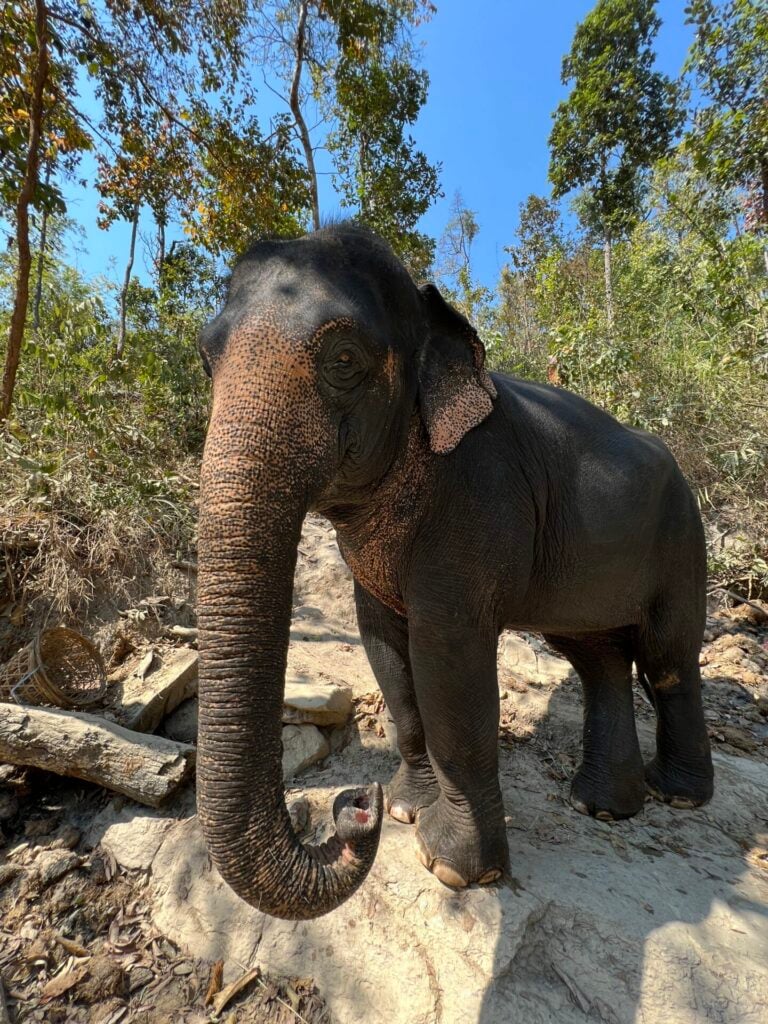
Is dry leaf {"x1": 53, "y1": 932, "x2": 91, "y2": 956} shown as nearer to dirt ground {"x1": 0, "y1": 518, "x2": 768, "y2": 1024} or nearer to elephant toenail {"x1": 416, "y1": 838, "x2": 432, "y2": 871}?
dirt ground {"x1": 0, "y1": 518, "x2": 768, "y2": 1024}

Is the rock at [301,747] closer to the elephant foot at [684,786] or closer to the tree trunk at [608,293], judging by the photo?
the elephant foot at [684,786]

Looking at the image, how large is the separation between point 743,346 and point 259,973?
7.66 metres

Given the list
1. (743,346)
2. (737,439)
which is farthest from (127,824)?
(743,346)


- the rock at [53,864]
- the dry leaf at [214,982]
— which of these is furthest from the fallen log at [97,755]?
the dry leaf at [214,982]

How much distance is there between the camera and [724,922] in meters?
2.07

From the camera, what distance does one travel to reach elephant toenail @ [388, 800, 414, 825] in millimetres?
2586

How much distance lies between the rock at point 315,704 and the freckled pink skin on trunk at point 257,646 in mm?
1662

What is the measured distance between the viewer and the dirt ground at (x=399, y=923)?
1.86 m

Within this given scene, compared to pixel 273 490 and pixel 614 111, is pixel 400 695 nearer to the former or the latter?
pixel 273 490

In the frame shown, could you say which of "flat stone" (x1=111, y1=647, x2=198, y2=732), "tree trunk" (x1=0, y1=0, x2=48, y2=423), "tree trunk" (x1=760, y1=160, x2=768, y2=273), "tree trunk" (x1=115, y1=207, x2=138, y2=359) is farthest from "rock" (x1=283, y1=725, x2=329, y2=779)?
"tree trunk" (x1=760, y1=160, x2=768, y2=273)

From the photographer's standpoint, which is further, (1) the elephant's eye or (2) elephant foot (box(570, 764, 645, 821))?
(2) elephant foot (box(570, 764, 645, 821))

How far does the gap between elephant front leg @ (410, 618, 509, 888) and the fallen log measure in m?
1.24

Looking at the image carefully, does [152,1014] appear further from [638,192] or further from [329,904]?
[638,192]

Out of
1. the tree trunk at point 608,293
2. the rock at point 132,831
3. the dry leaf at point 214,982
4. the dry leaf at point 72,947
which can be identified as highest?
the tree trunk at point 608,293
